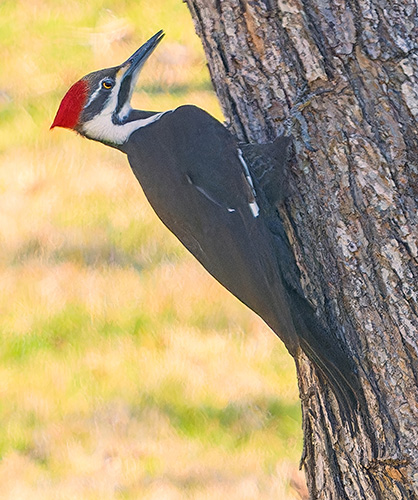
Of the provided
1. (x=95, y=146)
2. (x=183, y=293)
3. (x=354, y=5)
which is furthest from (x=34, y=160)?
(x=354, y=5)

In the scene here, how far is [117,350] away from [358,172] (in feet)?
6.36

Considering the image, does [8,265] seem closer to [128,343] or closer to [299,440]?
[128,343]

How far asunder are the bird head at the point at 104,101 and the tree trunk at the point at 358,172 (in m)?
0.61

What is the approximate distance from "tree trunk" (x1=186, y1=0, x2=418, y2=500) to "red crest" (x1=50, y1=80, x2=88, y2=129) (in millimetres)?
652

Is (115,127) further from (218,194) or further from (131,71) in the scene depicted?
(218,194)

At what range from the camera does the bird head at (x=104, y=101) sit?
109 inches

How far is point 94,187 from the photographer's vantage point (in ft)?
14.8

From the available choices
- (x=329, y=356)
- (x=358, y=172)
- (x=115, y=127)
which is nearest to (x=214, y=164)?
(x=115, y=127)

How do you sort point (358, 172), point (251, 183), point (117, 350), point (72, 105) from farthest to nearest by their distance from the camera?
point (117, 350) < point (72, 105) < point (251, 183) < point (358, 172)

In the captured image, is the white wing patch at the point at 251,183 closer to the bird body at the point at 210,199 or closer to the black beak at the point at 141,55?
the bird body at the point at 210,199

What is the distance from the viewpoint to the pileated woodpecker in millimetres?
2221

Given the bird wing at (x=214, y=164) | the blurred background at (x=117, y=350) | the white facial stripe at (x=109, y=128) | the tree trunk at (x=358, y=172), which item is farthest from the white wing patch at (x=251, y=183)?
the blurred background at (x=117, y=350)

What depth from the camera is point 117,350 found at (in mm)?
3762

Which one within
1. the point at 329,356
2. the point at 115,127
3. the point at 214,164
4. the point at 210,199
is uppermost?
the point at 115,127
